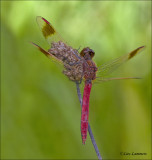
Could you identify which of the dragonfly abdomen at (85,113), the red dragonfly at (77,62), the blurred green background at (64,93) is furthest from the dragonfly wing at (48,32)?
the blurred green background at (64,93)

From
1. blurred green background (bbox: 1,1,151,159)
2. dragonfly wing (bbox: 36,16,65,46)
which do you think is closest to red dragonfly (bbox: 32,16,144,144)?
dragonfly wing (bbox: 36,16,65,46)

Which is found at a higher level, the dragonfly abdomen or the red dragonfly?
the red dragonfly

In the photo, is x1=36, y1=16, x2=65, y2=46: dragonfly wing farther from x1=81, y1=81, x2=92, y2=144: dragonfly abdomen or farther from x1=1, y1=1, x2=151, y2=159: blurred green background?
x1=1, y1=1, x2=151, y2=159: blurred green background

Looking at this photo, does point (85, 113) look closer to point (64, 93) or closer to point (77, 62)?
point (77, 62)

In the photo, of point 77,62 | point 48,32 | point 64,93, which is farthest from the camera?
point 64,93

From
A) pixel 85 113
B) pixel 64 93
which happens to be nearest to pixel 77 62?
pixel 85 113

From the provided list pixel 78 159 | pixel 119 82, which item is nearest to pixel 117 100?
pixel 119 82

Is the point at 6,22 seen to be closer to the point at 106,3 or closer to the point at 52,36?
the point at 52,36

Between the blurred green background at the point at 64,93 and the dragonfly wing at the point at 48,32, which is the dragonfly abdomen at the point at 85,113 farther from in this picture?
the blurred green background at the point at 64,93
